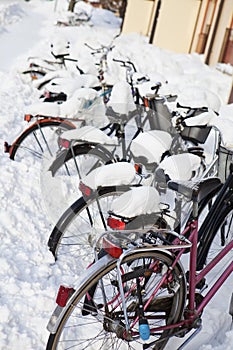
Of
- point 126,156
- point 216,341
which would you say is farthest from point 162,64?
point 216,341

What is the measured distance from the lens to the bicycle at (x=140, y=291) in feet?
7.62

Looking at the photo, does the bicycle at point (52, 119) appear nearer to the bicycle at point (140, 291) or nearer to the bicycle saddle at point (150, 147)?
the bicycle saddle at point (150, 147)

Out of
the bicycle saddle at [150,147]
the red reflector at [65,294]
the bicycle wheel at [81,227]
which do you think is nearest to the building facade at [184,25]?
the bicycle saddle at [150,147]

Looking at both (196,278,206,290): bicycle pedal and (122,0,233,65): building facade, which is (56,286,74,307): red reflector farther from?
(122,0,233,65): building facade

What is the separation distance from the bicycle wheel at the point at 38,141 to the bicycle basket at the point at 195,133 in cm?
112

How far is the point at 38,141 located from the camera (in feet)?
16.7

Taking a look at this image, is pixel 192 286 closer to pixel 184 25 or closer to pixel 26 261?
pixel 26 261

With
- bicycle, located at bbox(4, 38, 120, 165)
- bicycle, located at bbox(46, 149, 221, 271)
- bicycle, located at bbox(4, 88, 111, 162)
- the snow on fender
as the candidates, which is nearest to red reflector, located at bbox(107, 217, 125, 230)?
bicycle, located at bbox(46, 149, 221, 271)

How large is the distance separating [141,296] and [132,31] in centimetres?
1756

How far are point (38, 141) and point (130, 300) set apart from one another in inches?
114

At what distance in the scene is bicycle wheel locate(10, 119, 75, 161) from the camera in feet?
15.8

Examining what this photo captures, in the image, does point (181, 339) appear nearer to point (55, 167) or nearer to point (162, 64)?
point (55, 167)

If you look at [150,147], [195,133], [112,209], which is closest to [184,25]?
[195,133]

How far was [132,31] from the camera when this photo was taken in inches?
743
